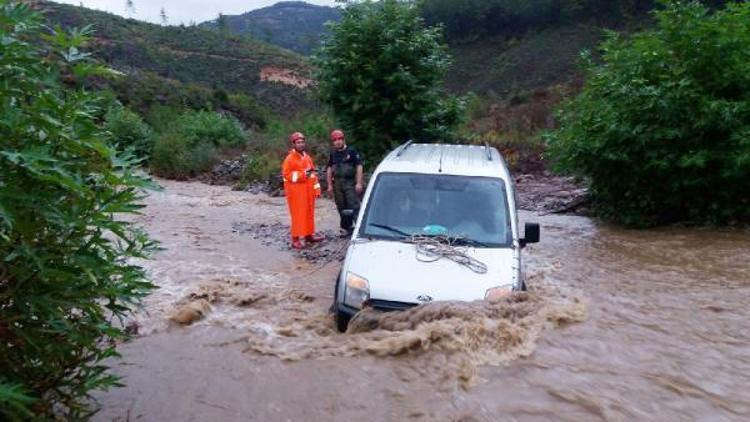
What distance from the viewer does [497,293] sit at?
5.24 metres

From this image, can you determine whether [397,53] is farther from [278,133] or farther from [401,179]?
[278,133]

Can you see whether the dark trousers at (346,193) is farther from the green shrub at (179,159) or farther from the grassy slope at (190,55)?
the grassy slope at (190,55)

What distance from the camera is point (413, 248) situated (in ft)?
18.6

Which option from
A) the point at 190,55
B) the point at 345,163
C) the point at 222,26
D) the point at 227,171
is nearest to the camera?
the point at 345,163

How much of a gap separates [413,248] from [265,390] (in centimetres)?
177

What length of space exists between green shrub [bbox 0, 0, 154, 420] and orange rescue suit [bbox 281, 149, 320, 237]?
20.6ft

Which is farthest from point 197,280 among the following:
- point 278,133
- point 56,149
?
point 278,133

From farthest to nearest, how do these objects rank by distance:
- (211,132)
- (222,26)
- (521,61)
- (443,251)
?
(222,26) → (521,61) → (211,132) → (443,251)

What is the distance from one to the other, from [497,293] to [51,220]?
3.28m

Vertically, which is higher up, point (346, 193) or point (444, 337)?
point (346, 193)

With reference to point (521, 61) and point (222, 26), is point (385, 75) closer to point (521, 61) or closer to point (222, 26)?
point (521, 61)

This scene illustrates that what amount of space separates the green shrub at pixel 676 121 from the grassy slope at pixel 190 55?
3529 centimetres

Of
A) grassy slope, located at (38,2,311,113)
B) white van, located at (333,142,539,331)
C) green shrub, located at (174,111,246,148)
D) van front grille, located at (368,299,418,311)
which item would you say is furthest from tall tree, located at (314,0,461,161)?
grassy slope, located at (38,2,311,113)

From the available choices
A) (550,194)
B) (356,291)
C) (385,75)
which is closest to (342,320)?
(356,291)
